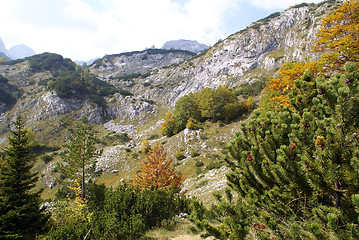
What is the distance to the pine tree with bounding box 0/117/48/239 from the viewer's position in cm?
727

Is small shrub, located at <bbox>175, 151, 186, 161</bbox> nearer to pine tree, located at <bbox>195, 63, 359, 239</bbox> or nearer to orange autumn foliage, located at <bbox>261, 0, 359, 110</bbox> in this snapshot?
orange autumn foliage, located at <bbox>261, 0, 359, 110</bbox>

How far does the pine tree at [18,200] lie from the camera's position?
727cm

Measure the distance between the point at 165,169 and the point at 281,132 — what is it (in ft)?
50.0

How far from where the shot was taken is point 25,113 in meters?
58.2

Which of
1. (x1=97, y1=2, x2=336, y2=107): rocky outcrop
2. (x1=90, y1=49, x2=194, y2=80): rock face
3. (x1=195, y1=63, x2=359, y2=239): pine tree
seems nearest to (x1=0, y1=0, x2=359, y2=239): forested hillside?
(x1=195, y1=63, x2=359, y2=239): pine tree

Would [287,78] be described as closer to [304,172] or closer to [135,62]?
[304,172]

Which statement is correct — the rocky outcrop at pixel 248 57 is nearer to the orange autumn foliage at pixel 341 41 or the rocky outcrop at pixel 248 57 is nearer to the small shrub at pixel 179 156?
the small shrub at pixel 179 156

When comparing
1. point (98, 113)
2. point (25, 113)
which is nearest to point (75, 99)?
point (98, 113)

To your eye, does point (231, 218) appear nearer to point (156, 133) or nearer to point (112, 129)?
point (156, 133)

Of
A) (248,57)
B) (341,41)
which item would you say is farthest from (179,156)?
(248,57)

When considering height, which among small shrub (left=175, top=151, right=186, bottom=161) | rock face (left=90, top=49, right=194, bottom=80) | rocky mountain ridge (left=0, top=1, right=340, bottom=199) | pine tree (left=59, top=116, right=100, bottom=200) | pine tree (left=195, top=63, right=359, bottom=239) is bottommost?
small shrub (left=175, top=151, right=186, bottom=161)

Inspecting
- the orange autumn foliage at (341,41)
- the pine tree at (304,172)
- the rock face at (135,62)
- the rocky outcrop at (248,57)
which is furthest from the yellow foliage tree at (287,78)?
the rock face at (135,62)

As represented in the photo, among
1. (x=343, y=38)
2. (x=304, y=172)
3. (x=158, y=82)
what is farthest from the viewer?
(x=158, y=82)

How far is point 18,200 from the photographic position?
27.0 ft
